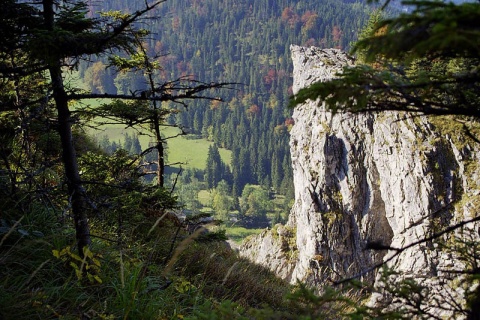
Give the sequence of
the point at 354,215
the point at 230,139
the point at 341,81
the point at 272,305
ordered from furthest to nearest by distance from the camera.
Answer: the point at 230,139, the point at 354,215, the point at 272,305, the point at 341,81

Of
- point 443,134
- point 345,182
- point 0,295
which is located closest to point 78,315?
point 0,295

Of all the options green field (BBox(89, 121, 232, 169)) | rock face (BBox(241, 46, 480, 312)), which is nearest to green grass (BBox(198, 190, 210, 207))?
green field (BBox(89, 121, 232, 169))

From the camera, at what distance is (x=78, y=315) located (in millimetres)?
2982

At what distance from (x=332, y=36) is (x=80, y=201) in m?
170

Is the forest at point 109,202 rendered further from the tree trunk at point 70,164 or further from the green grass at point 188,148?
the green grass at point 188,148

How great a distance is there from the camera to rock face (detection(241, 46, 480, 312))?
51.9 ft

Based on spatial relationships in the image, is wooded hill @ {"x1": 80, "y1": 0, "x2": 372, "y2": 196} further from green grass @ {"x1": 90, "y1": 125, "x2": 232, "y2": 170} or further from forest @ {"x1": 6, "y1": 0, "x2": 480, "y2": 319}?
forest @ {"x1": 6, "y1": 0, "x2": 480, "y2": 319}

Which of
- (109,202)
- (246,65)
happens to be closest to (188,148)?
(246,65)

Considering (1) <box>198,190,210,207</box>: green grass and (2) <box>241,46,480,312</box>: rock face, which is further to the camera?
(1) <box>198,190,210,207</box>: green grass

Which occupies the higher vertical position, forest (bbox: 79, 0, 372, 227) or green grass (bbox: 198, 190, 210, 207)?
forest (bbox: 79, 0, 372, 227)

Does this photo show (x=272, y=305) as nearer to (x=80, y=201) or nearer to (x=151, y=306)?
(x=151, y=306)

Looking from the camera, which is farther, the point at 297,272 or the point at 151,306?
the point at 297,272

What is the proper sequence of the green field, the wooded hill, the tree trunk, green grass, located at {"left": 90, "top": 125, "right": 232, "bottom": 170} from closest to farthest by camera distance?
the tree trunk < green grass, located at {"left": 90, "top": 125, "right": 232, "bottom": 170} < the green field < the wooded hill

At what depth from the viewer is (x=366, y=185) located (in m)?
20.2
